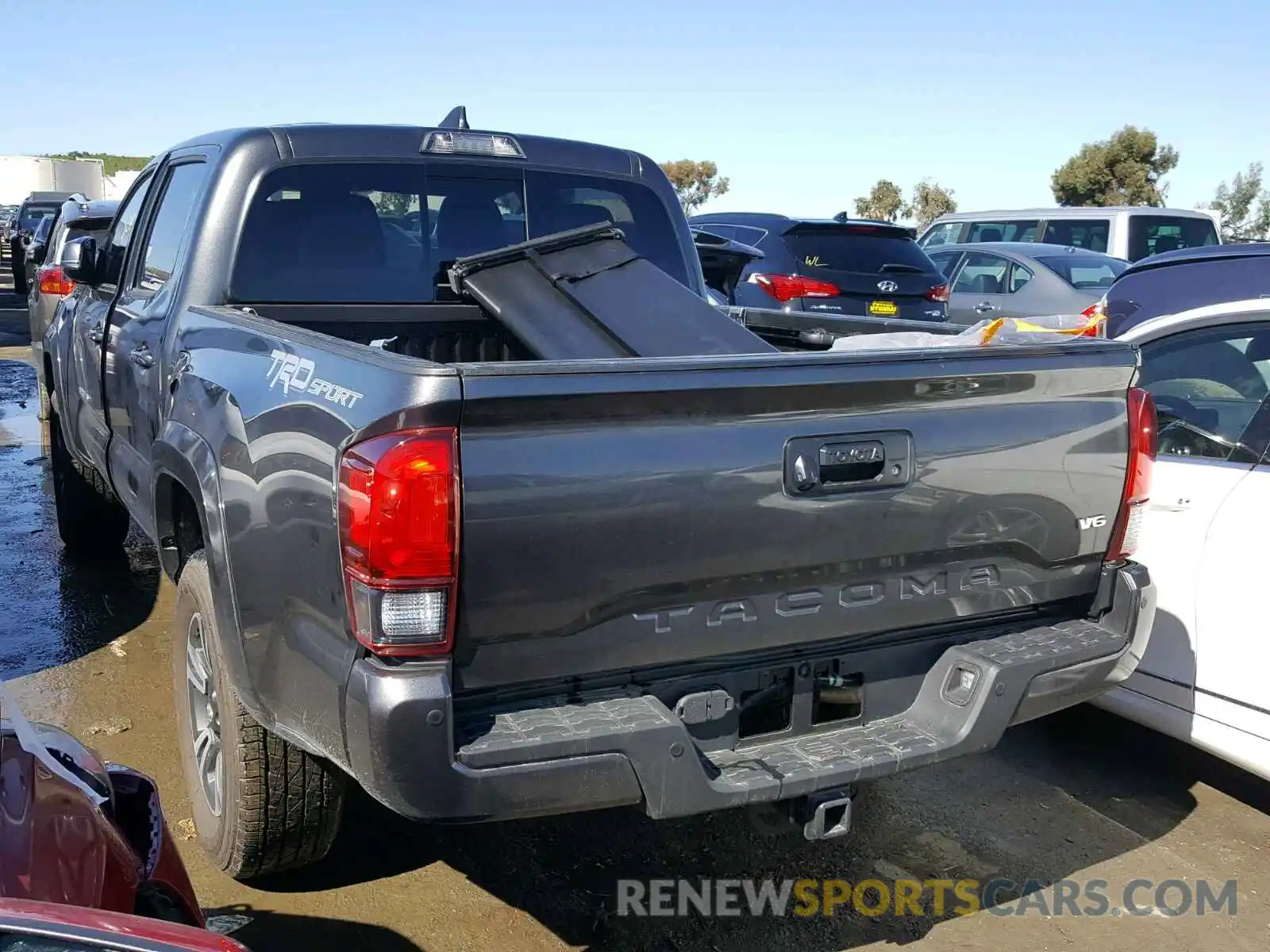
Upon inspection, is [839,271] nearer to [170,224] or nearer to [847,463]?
[170,224]

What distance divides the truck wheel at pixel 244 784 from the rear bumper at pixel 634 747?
0.67 metres

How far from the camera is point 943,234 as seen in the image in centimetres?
1552

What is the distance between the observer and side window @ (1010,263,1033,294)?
11.4 m

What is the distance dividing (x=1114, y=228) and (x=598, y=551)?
12.6 meters

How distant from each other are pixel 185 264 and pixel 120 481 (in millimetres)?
1041

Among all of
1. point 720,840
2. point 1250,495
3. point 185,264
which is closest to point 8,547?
point 185,264

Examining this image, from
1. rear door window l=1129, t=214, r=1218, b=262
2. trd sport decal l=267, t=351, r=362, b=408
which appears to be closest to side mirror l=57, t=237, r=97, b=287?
trd sport decal l=267, t=351, r=362, b=408

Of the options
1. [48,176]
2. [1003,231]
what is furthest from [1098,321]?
[48,176]

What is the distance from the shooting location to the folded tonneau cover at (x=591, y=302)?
3812mm

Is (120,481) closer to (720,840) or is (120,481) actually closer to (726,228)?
(720,840)

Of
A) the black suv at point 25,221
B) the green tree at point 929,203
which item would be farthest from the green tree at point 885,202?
the black suv at point 25,221

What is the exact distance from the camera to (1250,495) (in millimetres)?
3664

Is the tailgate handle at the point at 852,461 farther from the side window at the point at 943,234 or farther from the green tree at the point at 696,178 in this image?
the green tree at the point at 696,178

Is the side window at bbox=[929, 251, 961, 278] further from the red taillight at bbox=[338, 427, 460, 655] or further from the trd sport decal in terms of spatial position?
the red taillight at bbox=[338, 427, 460, 655]
